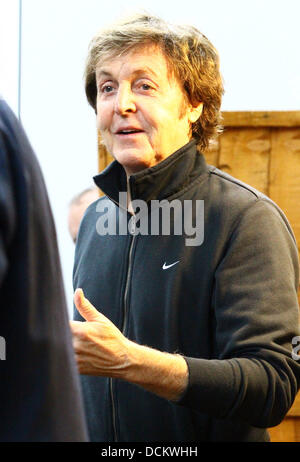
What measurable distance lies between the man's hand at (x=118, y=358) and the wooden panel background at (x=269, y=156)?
2.58 ft

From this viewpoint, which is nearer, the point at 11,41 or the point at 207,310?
the point at 207,310

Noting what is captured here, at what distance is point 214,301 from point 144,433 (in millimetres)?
321

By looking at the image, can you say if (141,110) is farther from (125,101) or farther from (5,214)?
(5,214)

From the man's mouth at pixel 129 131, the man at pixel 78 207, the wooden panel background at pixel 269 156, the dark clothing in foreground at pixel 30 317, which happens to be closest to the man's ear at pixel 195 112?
the man's mouth at pixel 129 131

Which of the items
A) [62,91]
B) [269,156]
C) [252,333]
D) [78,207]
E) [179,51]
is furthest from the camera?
[62,91]

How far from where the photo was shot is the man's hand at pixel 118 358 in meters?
1.47

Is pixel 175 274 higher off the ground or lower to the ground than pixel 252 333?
higher

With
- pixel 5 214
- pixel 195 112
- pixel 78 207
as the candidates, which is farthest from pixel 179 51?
pixel 78 207

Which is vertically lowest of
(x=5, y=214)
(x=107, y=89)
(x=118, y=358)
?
(x=118, y=358)

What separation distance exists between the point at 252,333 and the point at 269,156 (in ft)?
2.63

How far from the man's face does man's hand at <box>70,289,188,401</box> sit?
0.43m

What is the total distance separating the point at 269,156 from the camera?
2.26 metres

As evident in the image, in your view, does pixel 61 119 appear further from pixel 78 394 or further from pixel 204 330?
pixel 78 394

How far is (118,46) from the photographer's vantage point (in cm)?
181
